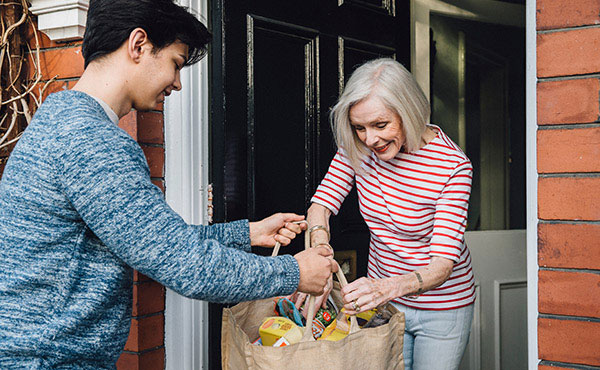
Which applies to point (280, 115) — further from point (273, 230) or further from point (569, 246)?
point (569, 246)

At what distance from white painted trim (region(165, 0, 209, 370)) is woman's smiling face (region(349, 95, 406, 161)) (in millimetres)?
662

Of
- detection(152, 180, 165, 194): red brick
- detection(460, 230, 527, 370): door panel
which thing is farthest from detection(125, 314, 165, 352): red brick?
detection(460, 230, 527, 370): door panel

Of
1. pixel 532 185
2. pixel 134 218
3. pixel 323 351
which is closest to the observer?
pixel 134 218

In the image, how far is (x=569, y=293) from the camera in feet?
5.12

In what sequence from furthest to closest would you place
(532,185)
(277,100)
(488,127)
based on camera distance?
(488,127) → (277,100) → (532,185)

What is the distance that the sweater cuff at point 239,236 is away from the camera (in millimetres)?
1635

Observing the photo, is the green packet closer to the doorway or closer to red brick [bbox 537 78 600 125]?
red brick [bbox 537 78 600 125]

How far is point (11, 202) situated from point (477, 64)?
310 cm

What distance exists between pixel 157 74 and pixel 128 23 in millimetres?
126

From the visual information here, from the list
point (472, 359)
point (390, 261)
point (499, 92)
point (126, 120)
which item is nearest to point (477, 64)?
point (499, 92)

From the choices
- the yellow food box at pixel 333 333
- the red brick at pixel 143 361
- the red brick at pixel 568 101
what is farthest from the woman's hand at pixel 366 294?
the red brick at pixel 143 361

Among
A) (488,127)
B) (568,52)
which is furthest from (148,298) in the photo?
(488,127)

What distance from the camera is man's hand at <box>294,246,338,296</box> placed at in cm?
132

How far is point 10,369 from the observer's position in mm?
1144
